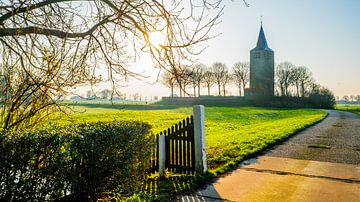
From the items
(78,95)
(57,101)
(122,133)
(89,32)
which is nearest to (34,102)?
(57,101)

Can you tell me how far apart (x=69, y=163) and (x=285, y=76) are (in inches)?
3502

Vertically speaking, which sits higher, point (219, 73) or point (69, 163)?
point (219, 73)

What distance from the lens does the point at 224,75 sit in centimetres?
8819

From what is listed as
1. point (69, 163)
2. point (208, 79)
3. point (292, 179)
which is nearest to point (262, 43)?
point (208, 79)

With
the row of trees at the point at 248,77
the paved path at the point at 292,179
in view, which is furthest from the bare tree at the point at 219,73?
the paved path at the point at 292,179

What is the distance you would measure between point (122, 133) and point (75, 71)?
236 cm

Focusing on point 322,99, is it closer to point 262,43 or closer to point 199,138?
point 262,43

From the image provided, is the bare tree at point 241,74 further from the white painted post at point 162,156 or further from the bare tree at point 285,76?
the white painted post at point 162,156

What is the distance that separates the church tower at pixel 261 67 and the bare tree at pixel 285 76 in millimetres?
2694

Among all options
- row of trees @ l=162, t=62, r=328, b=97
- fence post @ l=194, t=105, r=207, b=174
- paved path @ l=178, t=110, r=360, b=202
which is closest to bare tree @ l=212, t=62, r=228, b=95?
row of trees @ l=162, t=62, r=328, b=97

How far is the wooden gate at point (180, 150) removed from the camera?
23.8 ft

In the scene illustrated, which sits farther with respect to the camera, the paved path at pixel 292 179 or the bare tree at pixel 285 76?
the bare tree at pixel 285 76

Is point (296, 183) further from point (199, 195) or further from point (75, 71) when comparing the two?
point (75, 71)

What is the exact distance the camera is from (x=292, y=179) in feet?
20.9
